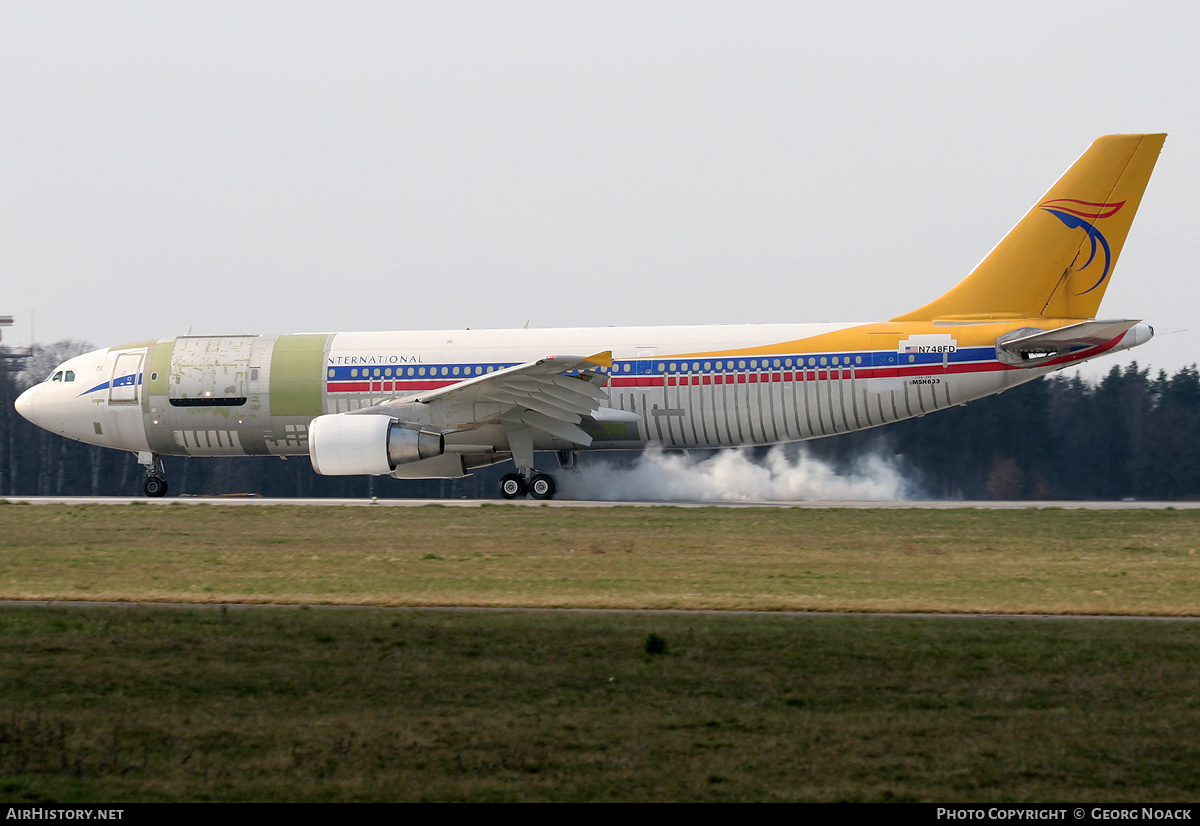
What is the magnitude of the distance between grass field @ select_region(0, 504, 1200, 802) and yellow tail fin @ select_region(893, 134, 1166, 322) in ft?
34.4

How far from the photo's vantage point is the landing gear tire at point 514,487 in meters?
28.8

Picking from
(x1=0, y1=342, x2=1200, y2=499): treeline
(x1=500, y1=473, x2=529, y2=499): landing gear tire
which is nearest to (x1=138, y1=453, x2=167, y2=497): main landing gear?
(x1=500, y1=473, x2=529, y2=499): landing gear tire

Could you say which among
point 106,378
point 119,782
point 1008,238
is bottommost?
point 119,782

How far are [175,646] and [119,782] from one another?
13.0ft

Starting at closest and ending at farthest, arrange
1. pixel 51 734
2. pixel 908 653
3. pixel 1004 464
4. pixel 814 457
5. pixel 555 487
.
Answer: pixel 51 734 < pixel 908 653 < pixel 555 487 < pixel 814 457 < pixel 1004 464

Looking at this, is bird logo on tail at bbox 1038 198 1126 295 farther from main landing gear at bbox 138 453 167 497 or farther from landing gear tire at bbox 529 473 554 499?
main landing gear at bbox 138 453 167 497

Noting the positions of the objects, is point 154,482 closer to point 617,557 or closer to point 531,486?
point 531,486

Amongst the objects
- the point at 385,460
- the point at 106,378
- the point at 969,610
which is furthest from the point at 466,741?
the point at 106,378

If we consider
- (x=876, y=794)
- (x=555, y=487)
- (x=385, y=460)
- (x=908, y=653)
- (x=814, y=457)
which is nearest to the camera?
(x=876, y=794)

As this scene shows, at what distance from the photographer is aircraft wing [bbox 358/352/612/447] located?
2644 cm

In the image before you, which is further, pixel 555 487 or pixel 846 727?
pixel 555 487

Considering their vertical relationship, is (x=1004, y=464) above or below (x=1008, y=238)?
below

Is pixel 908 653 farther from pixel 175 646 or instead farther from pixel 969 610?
pixel 175 646

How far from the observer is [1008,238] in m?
27.7
